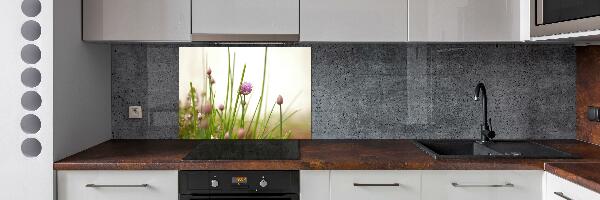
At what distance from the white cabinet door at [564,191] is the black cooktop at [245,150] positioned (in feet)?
3.22

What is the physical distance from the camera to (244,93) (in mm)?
3211

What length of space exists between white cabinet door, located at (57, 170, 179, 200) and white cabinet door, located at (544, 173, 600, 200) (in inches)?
56.9

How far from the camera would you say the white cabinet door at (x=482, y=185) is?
2.48m

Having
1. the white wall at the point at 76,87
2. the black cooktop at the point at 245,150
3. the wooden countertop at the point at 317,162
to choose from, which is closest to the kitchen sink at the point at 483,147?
the wooden countertop at the point at 317,162

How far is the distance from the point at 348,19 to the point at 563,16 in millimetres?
878

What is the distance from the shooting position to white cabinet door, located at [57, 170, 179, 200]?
8.21 ft

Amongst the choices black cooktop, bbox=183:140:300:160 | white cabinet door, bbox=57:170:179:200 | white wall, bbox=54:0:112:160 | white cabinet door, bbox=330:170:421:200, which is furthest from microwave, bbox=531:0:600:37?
white wall, bbox=54:0:112:160

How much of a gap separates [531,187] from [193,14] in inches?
62.5

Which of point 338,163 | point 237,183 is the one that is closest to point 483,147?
point 338,163

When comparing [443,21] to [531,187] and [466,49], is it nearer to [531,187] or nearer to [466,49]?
[466,49]

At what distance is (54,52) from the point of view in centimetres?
249

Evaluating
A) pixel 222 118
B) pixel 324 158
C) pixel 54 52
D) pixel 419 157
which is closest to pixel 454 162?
pixel 419 157
